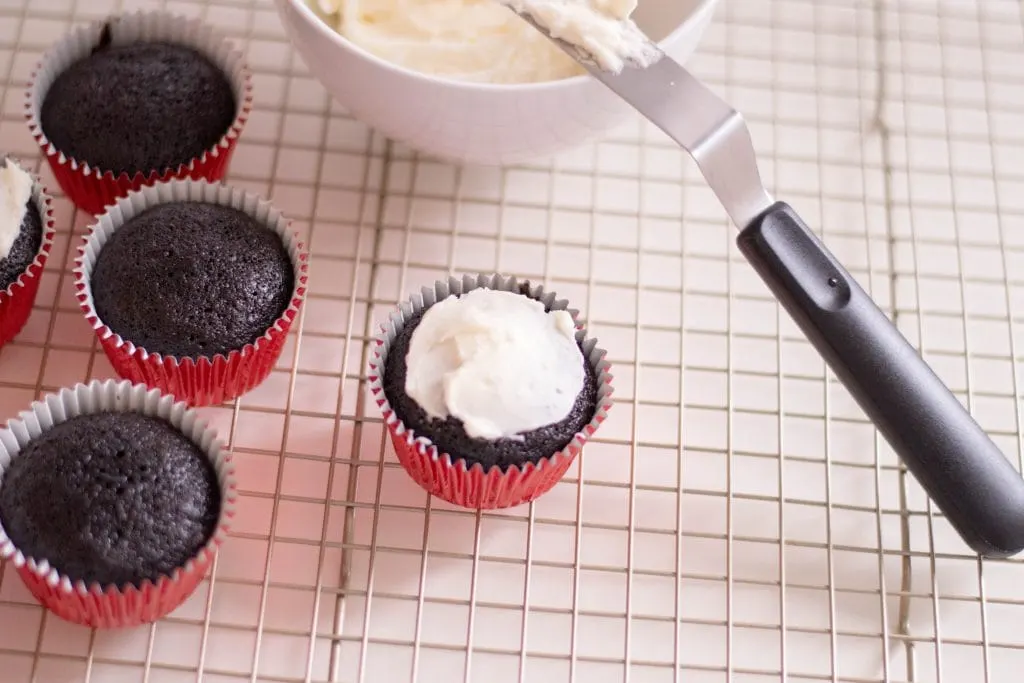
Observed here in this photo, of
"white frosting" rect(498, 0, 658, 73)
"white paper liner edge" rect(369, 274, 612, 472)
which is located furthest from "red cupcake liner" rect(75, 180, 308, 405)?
"white frosting" rect(498, 0, 658, 73)

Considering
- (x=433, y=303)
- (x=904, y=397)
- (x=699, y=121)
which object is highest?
(x=699, y=121)

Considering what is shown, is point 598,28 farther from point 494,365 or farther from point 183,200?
point 183,200

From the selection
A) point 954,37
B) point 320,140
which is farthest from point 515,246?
point 954,37

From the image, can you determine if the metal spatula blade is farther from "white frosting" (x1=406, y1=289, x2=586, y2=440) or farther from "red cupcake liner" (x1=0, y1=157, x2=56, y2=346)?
"red cupcake liner" (x1=0, y1=157, x2=56, y2=346)

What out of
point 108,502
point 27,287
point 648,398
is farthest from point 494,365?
point 27,287

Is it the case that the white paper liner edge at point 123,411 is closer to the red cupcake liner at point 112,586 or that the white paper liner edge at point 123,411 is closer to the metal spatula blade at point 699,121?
the red cupcake liner at point 112,586

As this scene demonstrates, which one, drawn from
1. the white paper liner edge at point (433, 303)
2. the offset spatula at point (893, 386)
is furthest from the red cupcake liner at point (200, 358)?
the offset spatula at point (893, 386)
